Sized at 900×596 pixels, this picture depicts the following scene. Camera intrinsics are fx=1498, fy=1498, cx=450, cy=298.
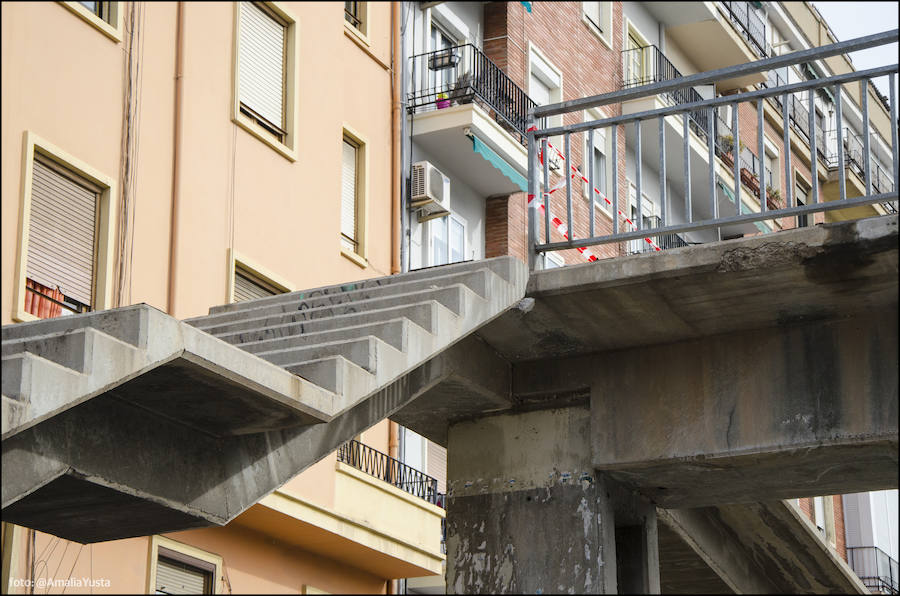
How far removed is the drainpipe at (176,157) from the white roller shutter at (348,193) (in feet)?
14.3

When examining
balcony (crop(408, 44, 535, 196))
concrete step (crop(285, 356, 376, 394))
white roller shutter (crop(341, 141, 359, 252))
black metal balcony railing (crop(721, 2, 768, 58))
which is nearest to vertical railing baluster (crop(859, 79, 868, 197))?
concrete step (crop(285, 356, 376, 394))

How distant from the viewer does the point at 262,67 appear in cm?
2119

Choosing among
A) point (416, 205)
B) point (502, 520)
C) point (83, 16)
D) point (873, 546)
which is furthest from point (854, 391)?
point (873, 546)

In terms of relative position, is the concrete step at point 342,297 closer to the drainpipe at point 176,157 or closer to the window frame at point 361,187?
the drainpipe at point 176,157

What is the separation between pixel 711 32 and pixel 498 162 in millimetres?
12923

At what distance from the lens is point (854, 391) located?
8.72 meters

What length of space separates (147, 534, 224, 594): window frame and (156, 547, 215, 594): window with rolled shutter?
25 millimetres

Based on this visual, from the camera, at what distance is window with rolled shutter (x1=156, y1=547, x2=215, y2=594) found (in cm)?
1808

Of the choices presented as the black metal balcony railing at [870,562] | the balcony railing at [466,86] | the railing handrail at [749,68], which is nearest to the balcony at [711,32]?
the balcony railing at [466,86]

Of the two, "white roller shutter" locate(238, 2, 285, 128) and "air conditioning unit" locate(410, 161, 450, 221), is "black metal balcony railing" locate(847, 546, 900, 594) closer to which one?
"air conditioning unit" locate(410, 161, 450, 221)

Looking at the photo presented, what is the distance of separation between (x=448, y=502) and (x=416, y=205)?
48.8ft

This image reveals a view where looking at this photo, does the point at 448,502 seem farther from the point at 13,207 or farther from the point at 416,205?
the point at 416,205

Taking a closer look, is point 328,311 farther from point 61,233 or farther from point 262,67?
point 262,67

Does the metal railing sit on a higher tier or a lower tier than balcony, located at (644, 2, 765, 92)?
lower
